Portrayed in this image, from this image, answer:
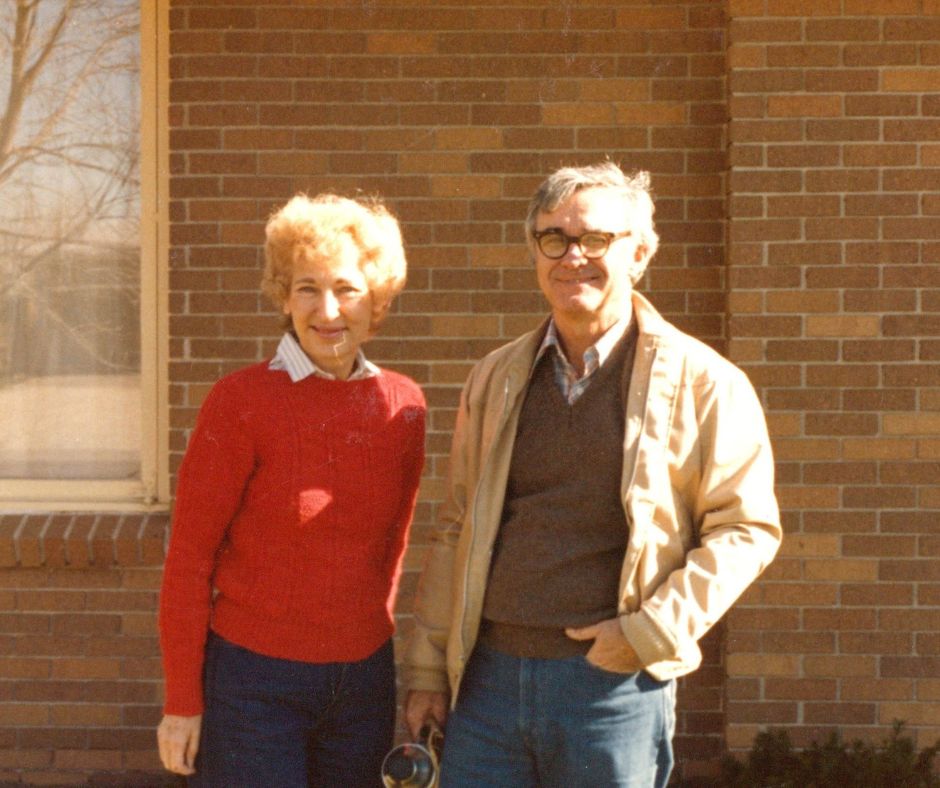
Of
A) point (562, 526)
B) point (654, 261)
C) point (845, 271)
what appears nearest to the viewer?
point (562, 526)

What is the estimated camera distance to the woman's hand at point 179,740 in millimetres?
2723

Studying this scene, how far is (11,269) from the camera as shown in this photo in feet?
15.8

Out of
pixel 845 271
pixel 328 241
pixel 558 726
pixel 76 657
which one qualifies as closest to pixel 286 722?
pixel 558 726

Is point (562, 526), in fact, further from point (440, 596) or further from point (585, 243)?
point (585, 243)

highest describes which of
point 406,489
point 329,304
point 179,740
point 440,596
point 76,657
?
point 329,304

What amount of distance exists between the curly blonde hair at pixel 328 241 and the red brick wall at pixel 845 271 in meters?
1.80

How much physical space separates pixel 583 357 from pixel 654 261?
1.94 meters

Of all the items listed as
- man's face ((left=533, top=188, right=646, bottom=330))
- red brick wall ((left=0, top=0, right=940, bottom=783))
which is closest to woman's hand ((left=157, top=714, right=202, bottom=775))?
man's face ((left=533, top=188, right=646, bottom=330))

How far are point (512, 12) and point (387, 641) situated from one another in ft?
8.06

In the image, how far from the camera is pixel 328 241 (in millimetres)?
2805

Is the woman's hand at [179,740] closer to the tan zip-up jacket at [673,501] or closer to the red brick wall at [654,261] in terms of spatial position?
the tan zip-up jacket at [673,501]

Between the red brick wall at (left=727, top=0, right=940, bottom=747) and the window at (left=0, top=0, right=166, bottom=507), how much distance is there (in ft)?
6.56

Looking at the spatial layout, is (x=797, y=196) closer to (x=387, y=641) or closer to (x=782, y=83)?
(x=782, y=83)

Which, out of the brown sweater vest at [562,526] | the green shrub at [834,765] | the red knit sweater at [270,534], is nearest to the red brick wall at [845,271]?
the green shrub at [834,765]
